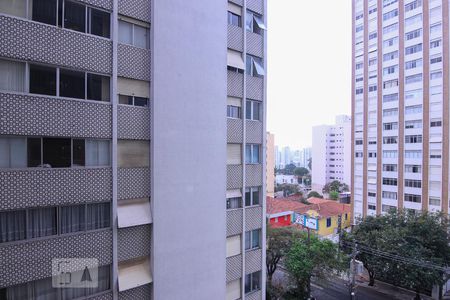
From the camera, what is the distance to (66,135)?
7.40 metres

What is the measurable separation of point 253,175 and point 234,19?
680 cm

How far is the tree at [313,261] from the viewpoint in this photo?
16172 mm

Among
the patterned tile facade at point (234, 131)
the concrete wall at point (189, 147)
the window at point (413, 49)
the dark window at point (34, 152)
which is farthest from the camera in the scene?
the window at point (413, 49)

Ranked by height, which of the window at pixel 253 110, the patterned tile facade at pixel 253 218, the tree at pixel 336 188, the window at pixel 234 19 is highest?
the window at pixel 234 19

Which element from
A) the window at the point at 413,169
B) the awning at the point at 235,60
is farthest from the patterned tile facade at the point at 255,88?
the window at the point at 413,169

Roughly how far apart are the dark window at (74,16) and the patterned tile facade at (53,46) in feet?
0.89

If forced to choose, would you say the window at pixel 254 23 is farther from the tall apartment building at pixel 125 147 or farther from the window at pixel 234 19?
the window at pixel 234 19

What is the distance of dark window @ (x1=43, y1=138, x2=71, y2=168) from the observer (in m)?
7.24

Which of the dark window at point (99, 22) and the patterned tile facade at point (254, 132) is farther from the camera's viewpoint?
the patterned tile facade at point (254, 132)

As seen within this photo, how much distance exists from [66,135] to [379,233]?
71.2 ft

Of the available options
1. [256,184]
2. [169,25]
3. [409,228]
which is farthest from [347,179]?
[169,25]

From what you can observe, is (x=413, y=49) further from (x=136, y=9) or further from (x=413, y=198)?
(x=136, y=9)

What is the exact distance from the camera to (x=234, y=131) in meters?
11.4

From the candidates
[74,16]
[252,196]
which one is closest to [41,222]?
[74,16]
